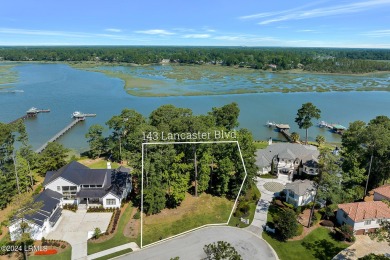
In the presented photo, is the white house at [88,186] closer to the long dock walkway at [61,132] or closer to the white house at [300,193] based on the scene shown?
the long dock walkway at [61,132]

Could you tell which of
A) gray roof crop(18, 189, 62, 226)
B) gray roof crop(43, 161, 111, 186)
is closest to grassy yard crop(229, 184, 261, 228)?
gray roof crop(43, 161, 111, 186)

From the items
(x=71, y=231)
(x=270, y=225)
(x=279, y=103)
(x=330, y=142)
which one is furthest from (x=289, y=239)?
(x=279, y=103)

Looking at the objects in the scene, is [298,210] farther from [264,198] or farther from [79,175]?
[79,175]

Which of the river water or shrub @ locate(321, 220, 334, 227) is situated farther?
the river water

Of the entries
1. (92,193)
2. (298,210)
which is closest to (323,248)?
(298,210)

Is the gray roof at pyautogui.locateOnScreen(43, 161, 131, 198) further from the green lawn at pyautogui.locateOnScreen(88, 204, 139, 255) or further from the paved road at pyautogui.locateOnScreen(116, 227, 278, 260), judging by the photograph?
the paved road at pyautogui.locateOnScreen(116, 227, 278, 260)
